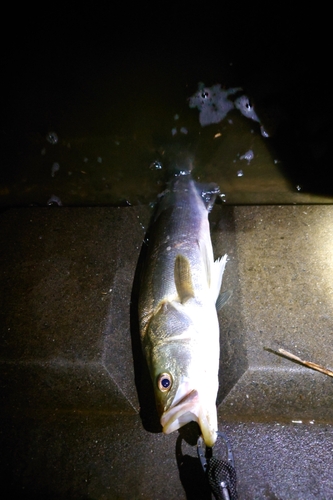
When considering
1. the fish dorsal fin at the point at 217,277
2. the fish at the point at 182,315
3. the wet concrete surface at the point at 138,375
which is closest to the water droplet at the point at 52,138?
the wet concrete surface at the point at 138,375

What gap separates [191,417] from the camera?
179 cm

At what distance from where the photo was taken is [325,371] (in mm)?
2246

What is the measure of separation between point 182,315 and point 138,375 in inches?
31.6

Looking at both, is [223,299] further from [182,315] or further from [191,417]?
[191,417]

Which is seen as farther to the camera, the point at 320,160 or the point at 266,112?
the point at 266,112

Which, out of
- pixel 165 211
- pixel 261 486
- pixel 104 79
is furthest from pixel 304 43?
pixel 261 486

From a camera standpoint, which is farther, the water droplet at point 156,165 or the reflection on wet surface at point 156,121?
the water droplet at point 156,165

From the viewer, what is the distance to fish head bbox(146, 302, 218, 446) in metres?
1.78

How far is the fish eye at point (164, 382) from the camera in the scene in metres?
1.90

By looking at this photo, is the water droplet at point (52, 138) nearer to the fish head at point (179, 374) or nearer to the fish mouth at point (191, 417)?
the fish head at point (179, 374)

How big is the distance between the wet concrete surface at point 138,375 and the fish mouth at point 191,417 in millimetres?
599

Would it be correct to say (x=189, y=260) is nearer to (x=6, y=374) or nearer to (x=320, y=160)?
(x=6, y=374)

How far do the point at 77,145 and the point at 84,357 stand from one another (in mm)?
3377

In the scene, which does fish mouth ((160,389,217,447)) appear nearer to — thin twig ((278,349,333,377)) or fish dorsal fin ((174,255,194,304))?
fish dorsal fin ((174,255,194,304))
